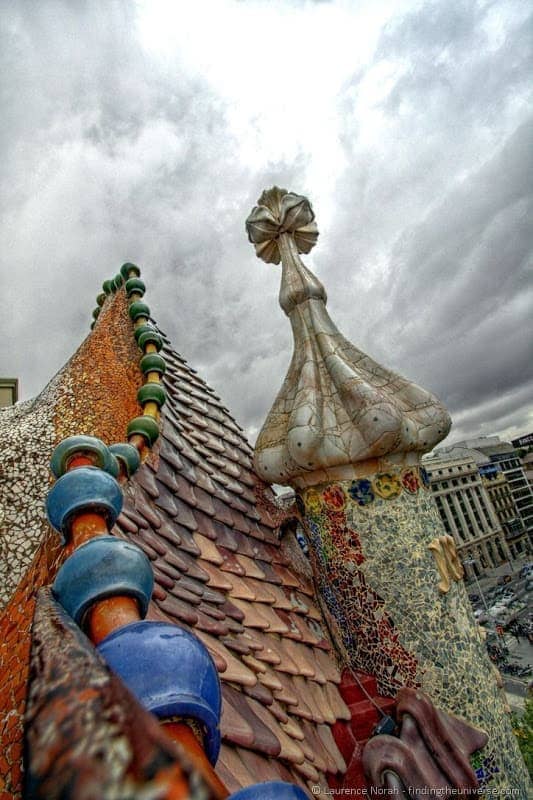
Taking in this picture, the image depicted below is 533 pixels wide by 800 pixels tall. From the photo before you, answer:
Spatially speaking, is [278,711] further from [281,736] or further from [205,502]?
[205,502]

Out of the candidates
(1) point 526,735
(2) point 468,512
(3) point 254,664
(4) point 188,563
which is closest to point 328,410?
(4) point 188,563

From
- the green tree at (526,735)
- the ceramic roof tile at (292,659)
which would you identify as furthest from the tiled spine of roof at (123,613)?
the green tree at (526,735)

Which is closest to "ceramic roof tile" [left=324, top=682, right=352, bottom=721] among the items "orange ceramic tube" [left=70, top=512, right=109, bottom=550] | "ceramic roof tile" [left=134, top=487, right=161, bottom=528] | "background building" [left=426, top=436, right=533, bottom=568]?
"ceramic roof tile" [left=134, top=487, right=161, bottom=528]

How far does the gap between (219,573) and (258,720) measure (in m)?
0.73

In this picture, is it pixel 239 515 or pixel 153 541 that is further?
pixel 239 515

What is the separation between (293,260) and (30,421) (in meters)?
2.37

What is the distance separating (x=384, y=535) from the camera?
2672mm

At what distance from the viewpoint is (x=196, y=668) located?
2.68ft

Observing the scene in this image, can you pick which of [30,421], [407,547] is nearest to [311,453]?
[407,547]

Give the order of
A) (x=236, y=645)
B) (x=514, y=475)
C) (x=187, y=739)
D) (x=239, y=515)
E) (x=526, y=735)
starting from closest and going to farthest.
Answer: (x=187, y=739) → (x=236, y=645) → (x=239, y=515) → (x=526, y=735) → (x=514, y=475)

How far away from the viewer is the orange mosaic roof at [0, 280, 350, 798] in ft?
5.31

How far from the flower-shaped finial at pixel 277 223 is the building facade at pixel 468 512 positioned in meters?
40.5

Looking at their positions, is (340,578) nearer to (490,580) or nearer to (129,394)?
(129,394)

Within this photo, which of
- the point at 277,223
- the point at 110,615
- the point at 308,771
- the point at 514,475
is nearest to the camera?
the point at 110,615
